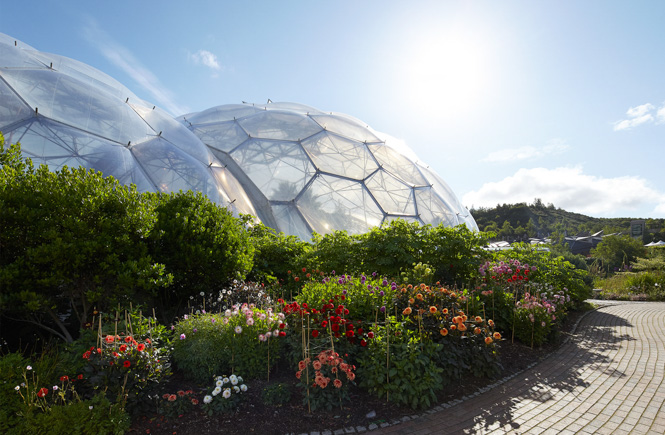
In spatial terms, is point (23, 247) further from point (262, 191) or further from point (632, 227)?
point (632, 227)

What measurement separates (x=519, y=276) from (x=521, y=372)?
2779 mm

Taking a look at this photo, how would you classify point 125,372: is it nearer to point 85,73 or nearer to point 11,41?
point 85,73

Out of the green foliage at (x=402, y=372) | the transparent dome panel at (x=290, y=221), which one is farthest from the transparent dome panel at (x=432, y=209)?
the green foliage at (x=402, y=372)

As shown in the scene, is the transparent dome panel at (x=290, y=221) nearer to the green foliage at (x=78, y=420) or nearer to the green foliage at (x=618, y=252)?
the green foliage at (x=78, y=420)

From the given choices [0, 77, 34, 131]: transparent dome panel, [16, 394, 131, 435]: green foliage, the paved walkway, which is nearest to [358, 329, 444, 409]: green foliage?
the paved walkway

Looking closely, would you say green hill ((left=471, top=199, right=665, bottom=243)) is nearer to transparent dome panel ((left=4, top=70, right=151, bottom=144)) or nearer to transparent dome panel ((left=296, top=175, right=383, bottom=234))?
transparent dome panel ((left=296, top=175, right=383, bottom=234))

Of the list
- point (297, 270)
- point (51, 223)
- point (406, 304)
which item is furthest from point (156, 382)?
point (297, 270)

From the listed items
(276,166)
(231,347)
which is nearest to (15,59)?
(276,166)

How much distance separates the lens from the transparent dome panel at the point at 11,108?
27.5ft

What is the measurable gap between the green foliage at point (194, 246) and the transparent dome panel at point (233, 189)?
454 centimetres

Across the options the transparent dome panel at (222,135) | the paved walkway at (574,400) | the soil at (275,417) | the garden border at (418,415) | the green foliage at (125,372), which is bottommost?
the paved walkway at (574,400)

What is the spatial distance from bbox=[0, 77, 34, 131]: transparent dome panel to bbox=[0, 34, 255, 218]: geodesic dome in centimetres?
2

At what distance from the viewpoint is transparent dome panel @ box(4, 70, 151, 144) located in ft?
30.0

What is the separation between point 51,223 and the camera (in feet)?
15.1
